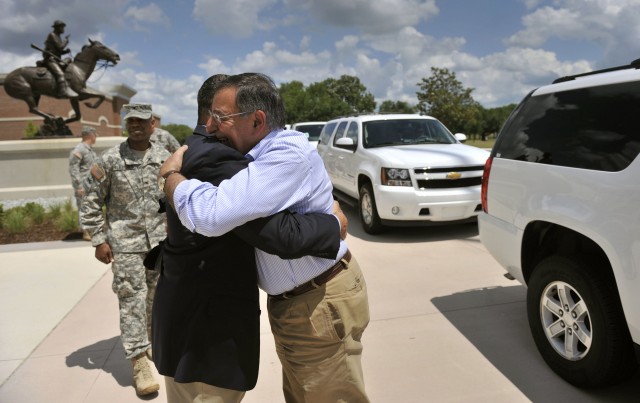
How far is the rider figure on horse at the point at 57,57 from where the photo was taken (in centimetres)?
1423

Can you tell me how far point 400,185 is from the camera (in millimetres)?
6656

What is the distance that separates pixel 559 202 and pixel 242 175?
87.6 inches

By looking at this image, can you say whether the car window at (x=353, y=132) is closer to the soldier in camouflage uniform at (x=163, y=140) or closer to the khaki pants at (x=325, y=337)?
→ the soldier in camouflage uniform at (x=163, y=140)

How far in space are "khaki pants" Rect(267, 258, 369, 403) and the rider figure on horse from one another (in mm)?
15345

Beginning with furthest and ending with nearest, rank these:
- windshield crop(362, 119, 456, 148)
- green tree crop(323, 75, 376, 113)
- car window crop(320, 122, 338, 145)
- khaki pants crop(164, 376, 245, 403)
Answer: green tree crop(323, 75, 376, 113) → car window crop(320, 122, 338, 145) → windshield crop(362, 119, 456, 148) → khaki pants crop(164, 376, 245, 403)

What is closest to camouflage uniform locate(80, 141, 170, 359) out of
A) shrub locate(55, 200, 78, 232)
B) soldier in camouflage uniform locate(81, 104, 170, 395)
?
soldier in camouflage uniform locate(81, 104, 170, 395)

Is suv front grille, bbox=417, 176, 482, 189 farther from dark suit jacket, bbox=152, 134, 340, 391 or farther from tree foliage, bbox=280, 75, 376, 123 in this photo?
tree foliage, bbox=280, 75, 376, 123

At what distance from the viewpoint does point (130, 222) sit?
3.26 meters

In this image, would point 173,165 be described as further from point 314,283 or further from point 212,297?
point 314,283

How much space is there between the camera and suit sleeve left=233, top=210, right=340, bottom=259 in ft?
5.00

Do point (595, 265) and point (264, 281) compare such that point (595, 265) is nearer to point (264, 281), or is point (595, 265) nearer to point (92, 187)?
point (264, 281)

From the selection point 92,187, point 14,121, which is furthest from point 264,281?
point 14,121

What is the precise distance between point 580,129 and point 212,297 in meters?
2.49

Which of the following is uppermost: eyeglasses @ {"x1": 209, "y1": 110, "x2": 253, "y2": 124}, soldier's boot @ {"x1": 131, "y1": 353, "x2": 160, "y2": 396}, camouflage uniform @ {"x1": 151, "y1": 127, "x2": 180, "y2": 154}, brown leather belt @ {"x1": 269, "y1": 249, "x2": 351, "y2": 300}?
eyeglasses @ {"x1": 209, "y1": 110, "x2": 253, "y2": 124}
